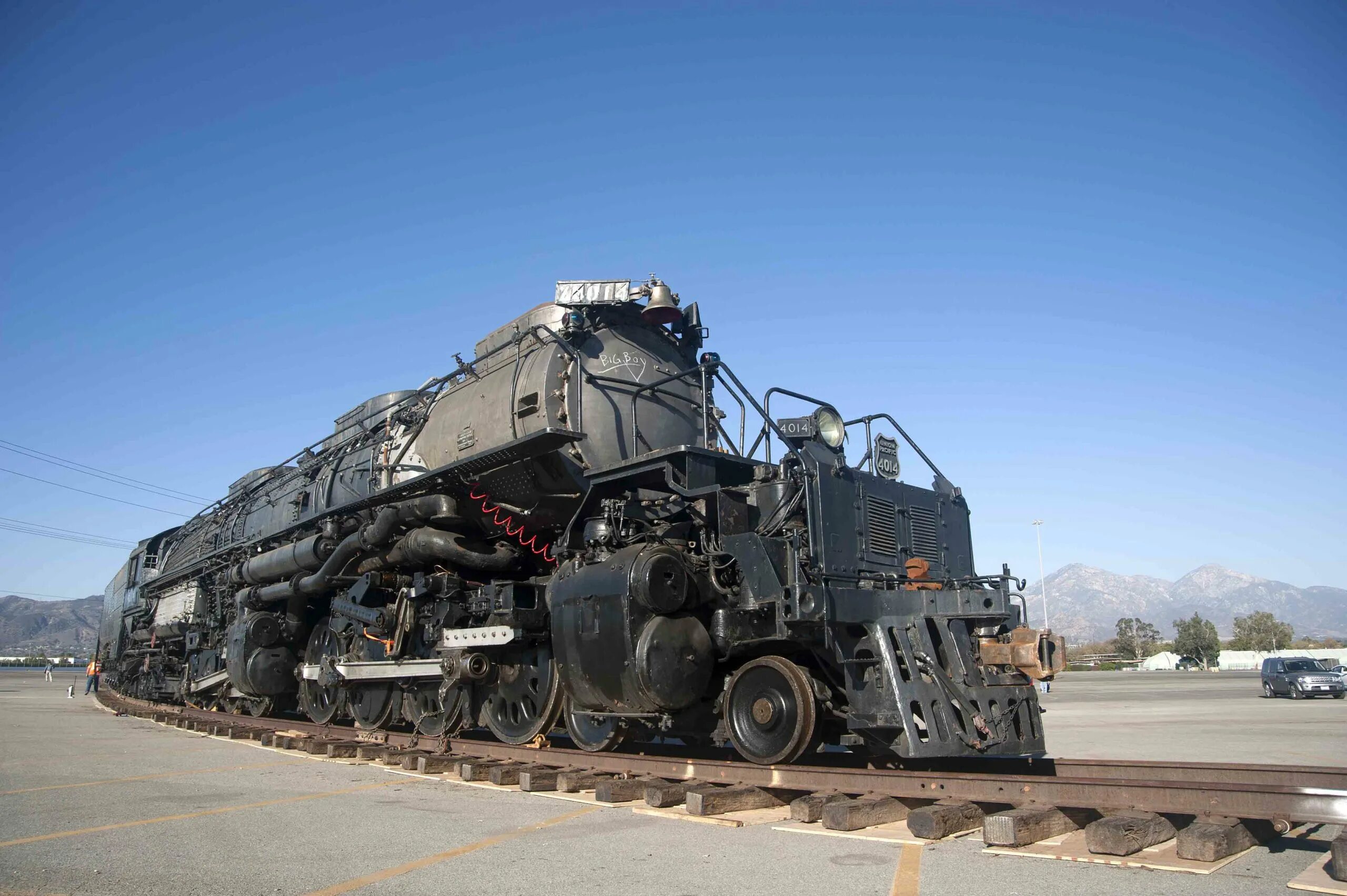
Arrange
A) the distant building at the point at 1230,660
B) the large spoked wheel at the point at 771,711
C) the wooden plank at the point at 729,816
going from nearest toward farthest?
1. the wooden plank at the point at 729,816
2. the large spoked wheel at the point at 771,711
3. the distant building at the point at 1230,660

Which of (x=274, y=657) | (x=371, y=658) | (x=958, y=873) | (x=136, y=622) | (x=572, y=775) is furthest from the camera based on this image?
(x=136, y=622)

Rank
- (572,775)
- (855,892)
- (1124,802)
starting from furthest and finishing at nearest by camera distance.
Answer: (572,775) < (1124,802) < (855,892)

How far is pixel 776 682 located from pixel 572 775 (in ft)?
6.36

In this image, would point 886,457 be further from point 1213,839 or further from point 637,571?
point 1213,839

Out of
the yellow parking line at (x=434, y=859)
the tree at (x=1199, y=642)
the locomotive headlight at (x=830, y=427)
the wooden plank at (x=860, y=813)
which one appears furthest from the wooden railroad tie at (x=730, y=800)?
the tree at (x=1199, y=642)

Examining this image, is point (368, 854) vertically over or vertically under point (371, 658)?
under

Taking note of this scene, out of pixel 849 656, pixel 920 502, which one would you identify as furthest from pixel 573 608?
pixel 920 502

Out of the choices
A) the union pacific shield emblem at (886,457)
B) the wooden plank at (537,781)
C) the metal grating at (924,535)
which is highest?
the union pacific shield emblem at (886,457)

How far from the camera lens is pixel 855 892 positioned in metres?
4.38

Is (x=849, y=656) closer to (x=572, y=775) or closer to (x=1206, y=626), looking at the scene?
(x=572, y=775)

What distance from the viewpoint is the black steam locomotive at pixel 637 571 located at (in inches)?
273

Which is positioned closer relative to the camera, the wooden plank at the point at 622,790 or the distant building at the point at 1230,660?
the wooden plank at the point at 622,790

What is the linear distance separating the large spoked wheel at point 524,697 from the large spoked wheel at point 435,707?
486 mm

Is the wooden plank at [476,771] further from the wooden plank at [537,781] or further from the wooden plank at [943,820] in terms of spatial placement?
the wooden plank at [943,820]
